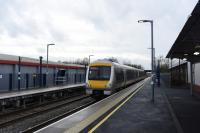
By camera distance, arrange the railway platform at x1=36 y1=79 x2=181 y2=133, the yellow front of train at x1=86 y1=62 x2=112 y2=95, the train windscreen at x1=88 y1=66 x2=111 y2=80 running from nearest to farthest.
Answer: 1. the railway platform at x1=36 y1=79 x2=181 y2=133
2. the yellow front of train at x1=86 y1=62 x2=112 y2=95
3. the train windscreen at x1=88 y1=66 x2=111 y2=80

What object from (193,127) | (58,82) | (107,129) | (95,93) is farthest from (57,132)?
(58,82)

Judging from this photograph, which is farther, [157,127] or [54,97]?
[54,97]

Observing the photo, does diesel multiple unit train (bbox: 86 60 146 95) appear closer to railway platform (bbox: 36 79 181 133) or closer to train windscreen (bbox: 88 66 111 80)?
train windscreen (bbox: 88 66 111 80)

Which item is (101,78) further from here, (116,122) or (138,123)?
(138,123)

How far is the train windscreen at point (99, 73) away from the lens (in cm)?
2133

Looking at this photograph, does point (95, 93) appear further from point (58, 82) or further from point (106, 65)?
point (58, 82)

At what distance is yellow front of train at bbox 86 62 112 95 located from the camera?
20841 mm

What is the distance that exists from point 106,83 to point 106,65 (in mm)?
1468

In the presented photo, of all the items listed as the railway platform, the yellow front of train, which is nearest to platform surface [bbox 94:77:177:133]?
the railway platform

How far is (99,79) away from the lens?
2125cm

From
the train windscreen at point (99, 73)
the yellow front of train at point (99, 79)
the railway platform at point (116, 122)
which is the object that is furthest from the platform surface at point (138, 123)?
the train windscreen at point (99, 73)

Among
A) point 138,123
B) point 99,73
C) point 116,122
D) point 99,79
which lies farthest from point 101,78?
point 138,123

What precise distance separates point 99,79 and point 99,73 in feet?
1.57

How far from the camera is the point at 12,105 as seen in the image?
18.8 m
